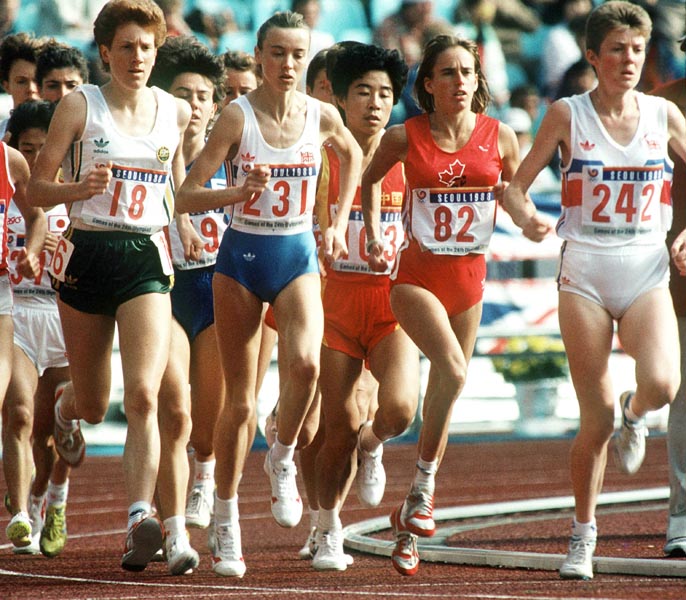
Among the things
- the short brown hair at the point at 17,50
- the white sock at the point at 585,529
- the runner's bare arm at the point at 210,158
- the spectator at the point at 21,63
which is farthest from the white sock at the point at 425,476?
the short brown hair at the point at 17,50

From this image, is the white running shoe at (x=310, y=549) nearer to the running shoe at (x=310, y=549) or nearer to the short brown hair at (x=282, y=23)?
the running shoe at (x=310, y=549)

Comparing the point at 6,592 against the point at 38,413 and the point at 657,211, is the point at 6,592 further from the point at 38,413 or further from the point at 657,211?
the point at 657,211

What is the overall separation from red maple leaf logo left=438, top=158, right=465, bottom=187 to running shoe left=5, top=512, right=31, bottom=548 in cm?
281

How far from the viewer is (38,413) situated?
27.6 feet

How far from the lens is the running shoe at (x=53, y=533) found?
775 cm

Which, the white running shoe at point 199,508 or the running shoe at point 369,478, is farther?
the white running shoe at point 199,508

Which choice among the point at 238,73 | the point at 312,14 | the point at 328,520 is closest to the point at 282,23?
the point at 238,73

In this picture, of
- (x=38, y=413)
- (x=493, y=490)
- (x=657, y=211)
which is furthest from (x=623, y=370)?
(x=657, y=211)

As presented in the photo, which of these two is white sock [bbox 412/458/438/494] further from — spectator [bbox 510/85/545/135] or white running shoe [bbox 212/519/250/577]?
spectator [bbox 510/85/545/135]

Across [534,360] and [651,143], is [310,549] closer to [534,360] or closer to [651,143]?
[651,143]

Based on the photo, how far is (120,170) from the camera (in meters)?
6.39

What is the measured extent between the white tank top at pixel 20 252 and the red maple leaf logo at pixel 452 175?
2283 mm

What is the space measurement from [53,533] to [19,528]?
0.23m

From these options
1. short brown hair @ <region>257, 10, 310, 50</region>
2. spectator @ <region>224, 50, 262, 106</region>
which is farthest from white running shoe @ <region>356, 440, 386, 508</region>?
spectator @ <region>224, 50, 262, 106</region>
